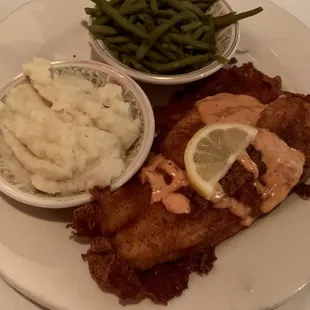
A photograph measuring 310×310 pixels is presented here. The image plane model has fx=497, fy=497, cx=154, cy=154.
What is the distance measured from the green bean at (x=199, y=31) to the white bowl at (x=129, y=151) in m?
0.66

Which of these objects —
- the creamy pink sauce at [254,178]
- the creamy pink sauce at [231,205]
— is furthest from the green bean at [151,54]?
the creamy pink sauce at [231,205]

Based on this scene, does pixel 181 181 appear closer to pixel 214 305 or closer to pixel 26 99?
pixel 214 305

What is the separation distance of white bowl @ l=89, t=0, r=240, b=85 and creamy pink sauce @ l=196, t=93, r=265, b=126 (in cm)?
20

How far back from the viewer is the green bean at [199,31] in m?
3.75

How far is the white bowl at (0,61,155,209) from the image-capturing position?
2953mm

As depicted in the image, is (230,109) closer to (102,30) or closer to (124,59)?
(124,59)

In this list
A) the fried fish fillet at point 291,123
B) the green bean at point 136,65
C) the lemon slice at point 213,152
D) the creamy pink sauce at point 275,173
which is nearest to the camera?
the lemon slice at point 213,152

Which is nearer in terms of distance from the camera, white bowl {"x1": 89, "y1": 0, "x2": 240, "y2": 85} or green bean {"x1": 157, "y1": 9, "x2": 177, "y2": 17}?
white bowl {"x1": 89, "y1": 0, "x2": 240, "y2": 85}

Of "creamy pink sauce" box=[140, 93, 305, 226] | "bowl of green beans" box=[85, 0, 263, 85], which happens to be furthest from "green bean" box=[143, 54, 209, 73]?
"creamy pink sauce" box=[140, 93, 305, 226]

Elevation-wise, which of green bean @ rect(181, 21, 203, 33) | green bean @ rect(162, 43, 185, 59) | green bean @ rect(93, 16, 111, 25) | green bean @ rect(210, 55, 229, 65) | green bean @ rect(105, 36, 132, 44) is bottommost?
green bean @ rect(210, 55, 229, 65)

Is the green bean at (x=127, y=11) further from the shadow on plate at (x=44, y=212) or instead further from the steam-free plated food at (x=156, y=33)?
the shadow on plate at (x=44, y=212)

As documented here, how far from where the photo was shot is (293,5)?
15.3 ft

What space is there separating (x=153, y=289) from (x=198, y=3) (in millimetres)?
2287

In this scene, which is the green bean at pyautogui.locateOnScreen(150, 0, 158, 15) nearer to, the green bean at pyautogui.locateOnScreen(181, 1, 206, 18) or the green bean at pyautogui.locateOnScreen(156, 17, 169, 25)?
the green bean at pyautogui.locateOnScreen(156, 17, 169, 25)
